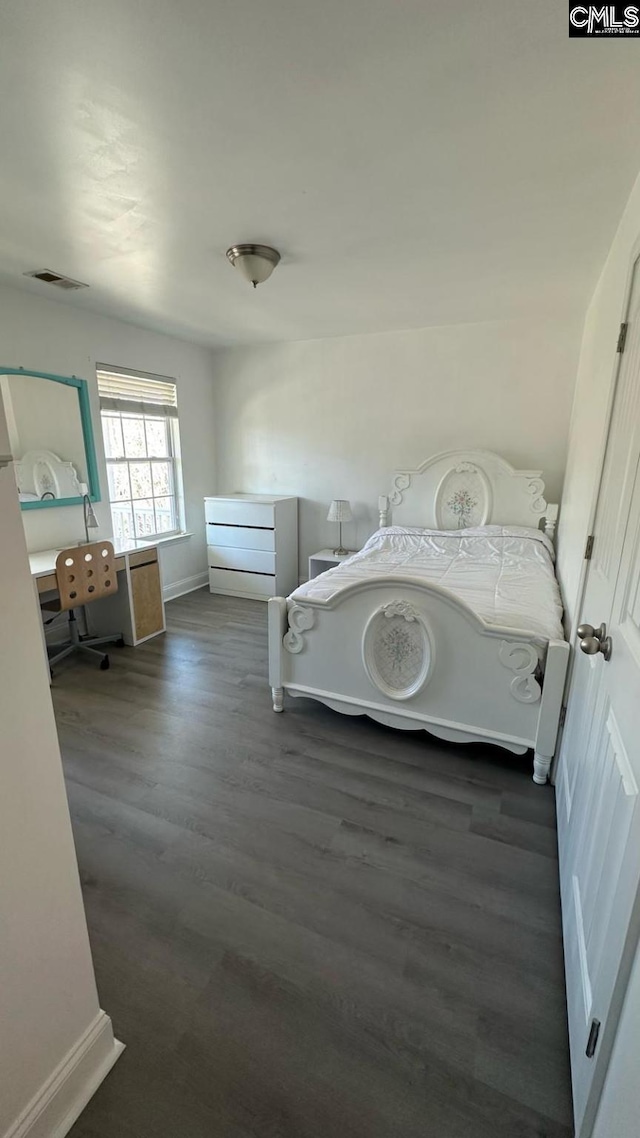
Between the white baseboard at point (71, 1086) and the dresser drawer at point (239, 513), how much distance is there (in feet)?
11.4

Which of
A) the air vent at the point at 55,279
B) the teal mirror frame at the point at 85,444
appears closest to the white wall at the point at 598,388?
the air vent at the point at 55,279

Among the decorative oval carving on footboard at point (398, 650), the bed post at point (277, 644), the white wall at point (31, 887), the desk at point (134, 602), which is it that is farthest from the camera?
the desk at point (134, 602)

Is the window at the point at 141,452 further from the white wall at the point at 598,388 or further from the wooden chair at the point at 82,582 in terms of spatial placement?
the white wall at the point at 598,388

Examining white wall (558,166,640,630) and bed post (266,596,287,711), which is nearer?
white wall (558,166,640,630)

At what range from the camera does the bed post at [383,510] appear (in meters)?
3.97

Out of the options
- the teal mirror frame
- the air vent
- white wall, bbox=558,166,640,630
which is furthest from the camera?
the teal mirror frame

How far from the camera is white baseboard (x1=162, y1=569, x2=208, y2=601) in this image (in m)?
4.40

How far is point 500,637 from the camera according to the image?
1.95m

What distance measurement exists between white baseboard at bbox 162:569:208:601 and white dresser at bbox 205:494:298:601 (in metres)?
0.23

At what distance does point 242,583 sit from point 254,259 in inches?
110

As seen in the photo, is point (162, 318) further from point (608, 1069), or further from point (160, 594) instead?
point (608, 1069)

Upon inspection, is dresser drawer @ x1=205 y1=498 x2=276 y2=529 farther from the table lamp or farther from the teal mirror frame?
the teal mirror frame

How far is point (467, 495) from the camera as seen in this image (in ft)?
12.1

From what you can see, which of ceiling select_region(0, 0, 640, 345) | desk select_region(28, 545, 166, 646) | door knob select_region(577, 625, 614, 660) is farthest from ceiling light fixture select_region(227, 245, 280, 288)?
door knob select_region(577, 625, 614, 660)
